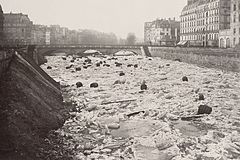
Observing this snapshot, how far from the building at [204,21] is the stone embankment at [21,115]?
6708cm

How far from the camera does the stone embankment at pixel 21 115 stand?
38.8ft

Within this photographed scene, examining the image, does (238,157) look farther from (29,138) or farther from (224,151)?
(29,138)

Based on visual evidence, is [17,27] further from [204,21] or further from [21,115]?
[21,115]

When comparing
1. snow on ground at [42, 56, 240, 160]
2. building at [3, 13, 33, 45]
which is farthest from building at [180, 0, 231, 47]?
snow on ground at [42, 56, 240, 160]

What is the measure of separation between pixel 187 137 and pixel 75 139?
6027 mm

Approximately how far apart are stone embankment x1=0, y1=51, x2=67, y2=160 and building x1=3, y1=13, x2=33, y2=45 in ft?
286

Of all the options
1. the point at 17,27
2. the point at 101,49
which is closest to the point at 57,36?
the point at 17,27

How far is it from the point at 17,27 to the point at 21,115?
96.7 m

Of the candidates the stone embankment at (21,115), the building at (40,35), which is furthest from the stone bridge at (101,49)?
the stone embankment at (21,115)

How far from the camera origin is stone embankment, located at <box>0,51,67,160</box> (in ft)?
38.8

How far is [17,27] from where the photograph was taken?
103562 millimetres

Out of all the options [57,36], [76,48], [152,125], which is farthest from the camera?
[57,36]

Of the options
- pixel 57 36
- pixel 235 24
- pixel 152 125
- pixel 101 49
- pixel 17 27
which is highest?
pixel 57 36

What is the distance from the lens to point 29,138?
1295 centimetres
